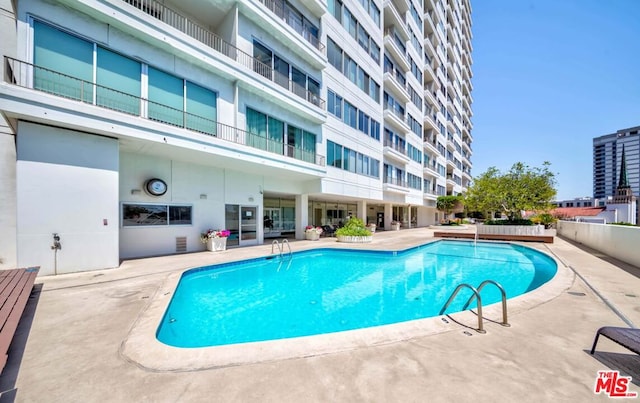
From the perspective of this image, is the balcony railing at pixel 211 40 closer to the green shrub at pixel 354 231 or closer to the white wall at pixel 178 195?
the white wall at pixel 178 195

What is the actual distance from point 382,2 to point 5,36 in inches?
988

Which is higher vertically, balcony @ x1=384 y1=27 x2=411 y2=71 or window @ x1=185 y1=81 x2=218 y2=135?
balcony @ x1=384 y1=27 x2=411 y2=71

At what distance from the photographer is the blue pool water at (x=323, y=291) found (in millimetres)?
5363

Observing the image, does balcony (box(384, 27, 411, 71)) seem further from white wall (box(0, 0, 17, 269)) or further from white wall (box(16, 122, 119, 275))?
white wall (box(0, 0, 17, 269))

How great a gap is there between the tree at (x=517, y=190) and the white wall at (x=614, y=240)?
3423 millimetres

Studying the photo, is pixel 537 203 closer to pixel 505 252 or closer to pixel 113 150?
pixel 505 252

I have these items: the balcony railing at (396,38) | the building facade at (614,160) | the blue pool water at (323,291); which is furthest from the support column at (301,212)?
the building facade at (614,160)

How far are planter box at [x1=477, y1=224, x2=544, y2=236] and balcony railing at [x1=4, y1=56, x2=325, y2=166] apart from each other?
17860 mm

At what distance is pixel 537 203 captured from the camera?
64.4 ft

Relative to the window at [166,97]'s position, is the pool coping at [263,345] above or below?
below

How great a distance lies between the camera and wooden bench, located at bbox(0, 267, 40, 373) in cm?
287

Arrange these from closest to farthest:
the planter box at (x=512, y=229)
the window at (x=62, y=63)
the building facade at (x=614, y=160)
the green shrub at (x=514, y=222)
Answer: the window at (x=62, y=63) → the planter box at (x=512, y=229) → the green shrub at (x=514, y=222) → the building facade at (x=614, y=160)

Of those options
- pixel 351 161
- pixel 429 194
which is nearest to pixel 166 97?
pixel 351 161

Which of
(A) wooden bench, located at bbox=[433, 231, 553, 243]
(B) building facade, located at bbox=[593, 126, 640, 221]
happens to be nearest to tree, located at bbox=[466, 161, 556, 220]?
(A) wooden bench, located at bbox=[433, 231, 553, 243]
